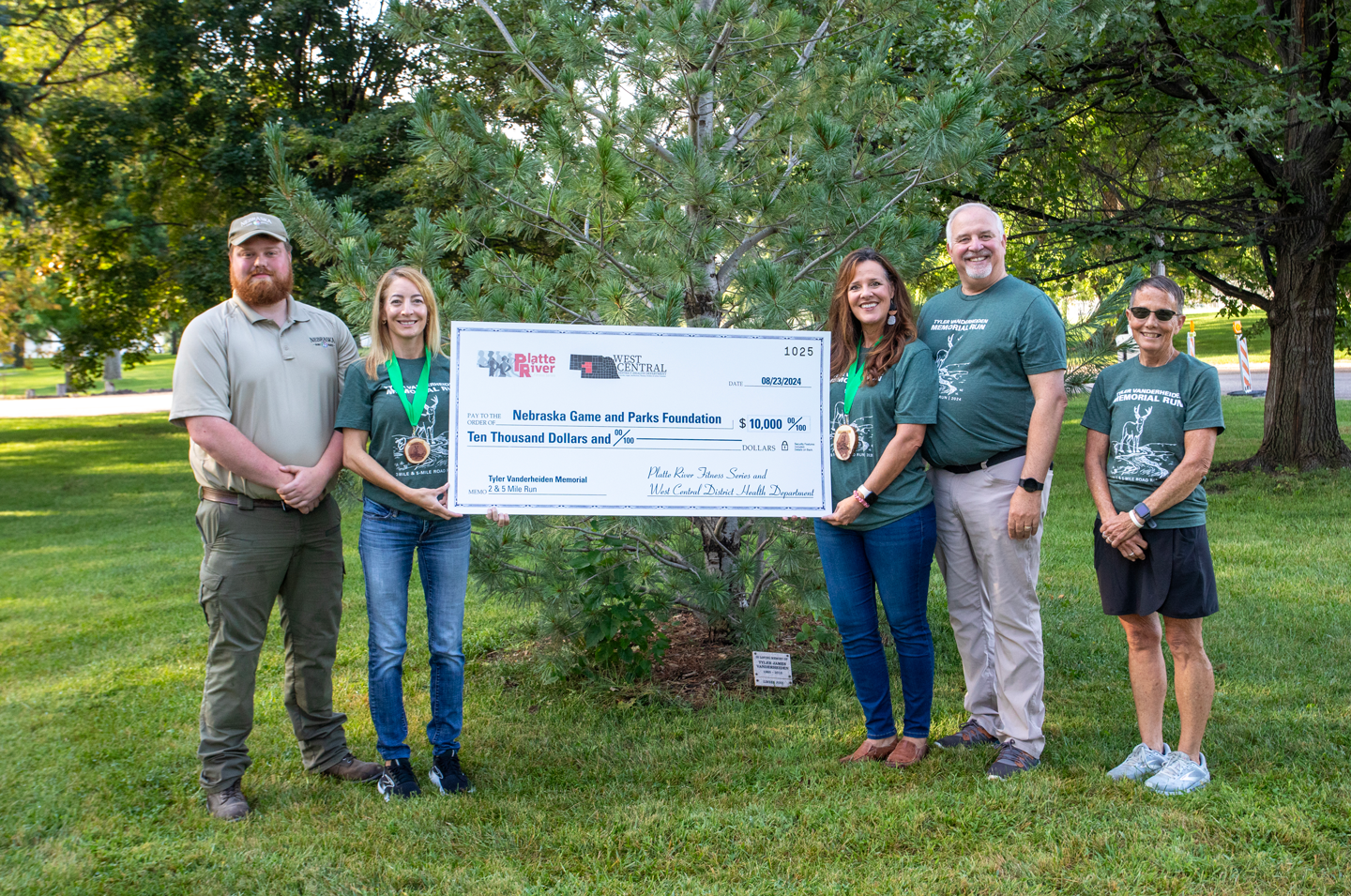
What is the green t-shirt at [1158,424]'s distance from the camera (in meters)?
3.58

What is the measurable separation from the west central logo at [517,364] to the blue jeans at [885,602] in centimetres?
132

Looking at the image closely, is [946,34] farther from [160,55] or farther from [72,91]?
[72,91]

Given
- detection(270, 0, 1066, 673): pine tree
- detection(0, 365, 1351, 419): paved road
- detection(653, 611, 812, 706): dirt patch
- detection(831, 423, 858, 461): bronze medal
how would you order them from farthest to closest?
1. detection(0, 365, 1351, 419): paved road
2. detection(653, 611, 812, 706): dirt patch
3. detection(270, 0, 1066, 673): pine tree
4. detection(831, 423, 858, 461): bronze medal

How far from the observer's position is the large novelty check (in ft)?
13.2

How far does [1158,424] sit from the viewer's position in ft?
11.9

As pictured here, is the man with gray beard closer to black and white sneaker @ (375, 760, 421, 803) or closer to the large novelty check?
the large novelty check

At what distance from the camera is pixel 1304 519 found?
29.9 feet

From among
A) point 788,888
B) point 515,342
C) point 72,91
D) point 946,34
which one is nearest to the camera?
point 788,888

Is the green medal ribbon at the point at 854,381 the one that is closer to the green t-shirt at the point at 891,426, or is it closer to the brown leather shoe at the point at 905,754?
the green t-shirt at the point at 891,426

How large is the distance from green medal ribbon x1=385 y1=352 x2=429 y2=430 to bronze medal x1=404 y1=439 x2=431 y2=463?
7 centimetres

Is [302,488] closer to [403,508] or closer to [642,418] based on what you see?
[403,508]

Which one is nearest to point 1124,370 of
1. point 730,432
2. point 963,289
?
point 963,289

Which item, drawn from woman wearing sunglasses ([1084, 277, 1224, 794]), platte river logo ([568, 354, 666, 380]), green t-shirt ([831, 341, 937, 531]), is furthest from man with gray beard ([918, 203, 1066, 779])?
platte river logo ([568, 354, 666, 380])

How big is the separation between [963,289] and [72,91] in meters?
22.6
